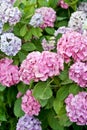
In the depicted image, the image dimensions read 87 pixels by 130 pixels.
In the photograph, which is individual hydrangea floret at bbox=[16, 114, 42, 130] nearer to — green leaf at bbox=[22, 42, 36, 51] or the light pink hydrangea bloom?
green leaf at bbox=[22, 42, 36, 51]

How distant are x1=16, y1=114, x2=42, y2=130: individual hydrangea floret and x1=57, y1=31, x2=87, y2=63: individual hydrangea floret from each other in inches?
16.1

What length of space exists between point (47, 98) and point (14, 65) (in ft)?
1.30

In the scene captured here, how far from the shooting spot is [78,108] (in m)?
2.01

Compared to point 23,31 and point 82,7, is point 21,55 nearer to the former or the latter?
point 23,31

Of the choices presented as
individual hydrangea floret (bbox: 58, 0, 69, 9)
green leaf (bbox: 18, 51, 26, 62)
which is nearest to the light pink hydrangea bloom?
individual hydrangea floret (bbox: 58, 0, 69, 9)

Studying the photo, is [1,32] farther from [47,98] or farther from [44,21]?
[47,98]

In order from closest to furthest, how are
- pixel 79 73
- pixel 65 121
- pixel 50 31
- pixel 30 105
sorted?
pixel 79 73 → pixel 65 121 → pixel 30 105 → pixel 50 31

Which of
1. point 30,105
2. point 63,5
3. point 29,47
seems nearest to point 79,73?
point 30,105

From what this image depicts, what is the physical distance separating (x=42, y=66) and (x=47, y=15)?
55 centimetres

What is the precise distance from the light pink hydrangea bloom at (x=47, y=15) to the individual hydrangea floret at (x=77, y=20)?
13 centimetres

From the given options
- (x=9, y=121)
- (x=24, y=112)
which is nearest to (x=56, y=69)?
(x=24, y=112)

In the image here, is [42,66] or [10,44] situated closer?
[42,66]

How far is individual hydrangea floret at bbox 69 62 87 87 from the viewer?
1.98 metres

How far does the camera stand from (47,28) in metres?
2.49
